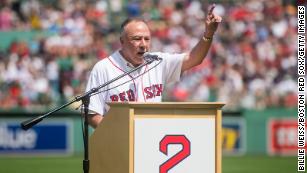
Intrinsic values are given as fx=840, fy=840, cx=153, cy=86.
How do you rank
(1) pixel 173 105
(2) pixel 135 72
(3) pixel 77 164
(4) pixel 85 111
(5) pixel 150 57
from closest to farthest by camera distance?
(1) pixel 173 105
(4) pixel 85 111
(5) pixel 150 57
(2) pixel 135 72
(3) pixel 77 164

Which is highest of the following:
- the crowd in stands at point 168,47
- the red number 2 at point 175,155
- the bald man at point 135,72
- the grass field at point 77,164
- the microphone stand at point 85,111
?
the crowd in stands at point 168,47

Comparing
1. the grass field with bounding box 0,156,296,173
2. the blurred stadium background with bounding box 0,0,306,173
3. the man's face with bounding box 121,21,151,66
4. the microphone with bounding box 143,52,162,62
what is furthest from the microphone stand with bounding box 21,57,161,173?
the blurred stadium background with bounding box 0,0,306,173

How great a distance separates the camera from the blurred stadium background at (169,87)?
19234 millimetres

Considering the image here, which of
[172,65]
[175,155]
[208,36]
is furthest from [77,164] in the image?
[175,155]

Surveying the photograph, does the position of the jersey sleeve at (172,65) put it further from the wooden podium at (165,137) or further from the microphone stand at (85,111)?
the wooden podium at (165,137)

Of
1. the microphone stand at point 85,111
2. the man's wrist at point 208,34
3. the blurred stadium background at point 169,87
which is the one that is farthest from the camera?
the blurred stadium background at point 169,87

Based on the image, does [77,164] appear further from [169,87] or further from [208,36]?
[208,36]

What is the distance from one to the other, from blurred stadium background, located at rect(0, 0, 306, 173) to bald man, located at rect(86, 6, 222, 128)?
332 inches

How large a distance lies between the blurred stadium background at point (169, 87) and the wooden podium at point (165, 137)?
9.66 m

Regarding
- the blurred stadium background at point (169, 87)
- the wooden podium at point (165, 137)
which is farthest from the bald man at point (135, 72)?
the blurred stadium background at point (169, 87)

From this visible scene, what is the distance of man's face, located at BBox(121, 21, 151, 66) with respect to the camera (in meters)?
7.45

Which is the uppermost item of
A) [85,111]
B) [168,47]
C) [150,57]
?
[168,47]

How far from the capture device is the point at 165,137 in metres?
6.35

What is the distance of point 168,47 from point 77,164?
6766 mm
